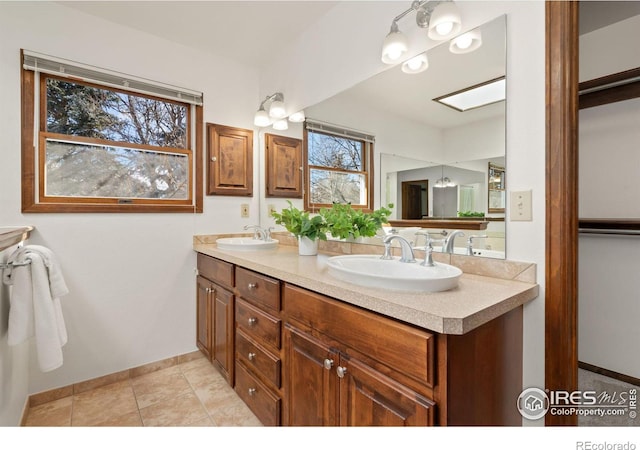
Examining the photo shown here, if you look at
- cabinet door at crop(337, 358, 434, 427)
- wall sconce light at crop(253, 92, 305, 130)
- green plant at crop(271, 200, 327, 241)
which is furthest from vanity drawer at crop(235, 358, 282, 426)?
wall sconce light at crop(253, 92, 305, 130)

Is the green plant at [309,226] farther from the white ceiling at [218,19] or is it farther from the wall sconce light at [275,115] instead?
the white ceiling at [218,19]

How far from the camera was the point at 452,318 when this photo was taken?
0.77 meters

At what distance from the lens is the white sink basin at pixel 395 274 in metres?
1.00

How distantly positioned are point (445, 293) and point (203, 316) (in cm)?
178

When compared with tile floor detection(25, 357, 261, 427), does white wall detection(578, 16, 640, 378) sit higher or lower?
higher

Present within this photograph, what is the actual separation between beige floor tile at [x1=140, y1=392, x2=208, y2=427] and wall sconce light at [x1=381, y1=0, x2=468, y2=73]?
6.97ft

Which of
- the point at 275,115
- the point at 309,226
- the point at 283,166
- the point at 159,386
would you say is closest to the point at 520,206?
the point at 309,226

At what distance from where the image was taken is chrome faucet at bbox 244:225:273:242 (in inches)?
94.5

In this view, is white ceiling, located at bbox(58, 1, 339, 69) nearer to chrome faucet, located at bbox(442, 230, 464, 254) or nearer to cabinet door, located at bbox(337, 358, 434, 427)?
chrome faucet, located at bbox(442, 230, 464, 254)

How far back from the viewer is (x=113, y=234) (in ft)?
6.73

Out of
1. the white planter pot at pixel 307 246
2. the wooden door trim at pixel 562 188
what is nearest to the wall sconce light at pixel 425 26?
the wooden door trim at pixel 562 188

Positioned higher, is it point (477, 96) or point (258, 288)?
point (477, 96)

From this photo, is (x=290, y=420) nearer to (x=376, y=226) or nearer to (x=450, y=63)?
(x=376, y=226)

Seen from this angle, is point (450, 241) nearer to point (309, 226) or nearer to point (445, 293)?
point (445, 293)
